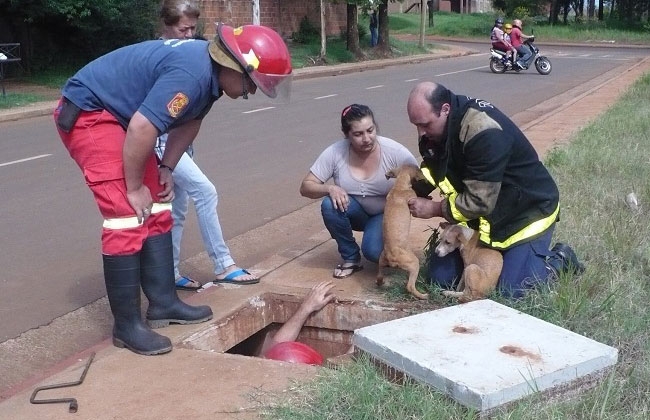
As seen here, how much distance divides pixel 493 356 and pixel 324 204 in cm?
209

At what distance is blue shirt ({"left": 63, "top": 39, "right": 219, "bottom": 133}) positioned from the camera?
3752 millimetres

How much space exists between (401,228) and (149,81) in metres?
1.66

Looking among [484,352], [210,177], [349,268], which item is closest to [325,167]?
[349,268]

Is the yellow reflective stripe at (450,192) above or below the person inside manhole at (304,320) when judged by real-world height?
above

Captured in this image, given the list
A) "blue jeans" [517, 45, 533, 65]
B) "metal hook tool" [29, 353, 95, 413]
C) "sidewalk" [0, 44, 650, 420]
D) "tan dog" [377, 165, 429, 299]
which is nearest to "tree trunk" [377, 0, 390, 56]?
"blue jeans" [517, 45, 533, 65]

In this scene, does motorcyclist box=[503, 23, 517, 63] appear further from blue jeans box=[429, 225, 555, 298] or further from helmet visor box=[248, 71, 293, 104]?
helmet visor box=[248, 71, 293, 104]

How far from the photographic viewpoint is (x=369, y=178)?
528 centimetres

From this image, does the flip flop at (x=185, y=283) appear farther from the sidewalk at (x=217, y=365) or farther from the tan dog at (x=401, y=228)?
the tan dog at (x=401, y=228)

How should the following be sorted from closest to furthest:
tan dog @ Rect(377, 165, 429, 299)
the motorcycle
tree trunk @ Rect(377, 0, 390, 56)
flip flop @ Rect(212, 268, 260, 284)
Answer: tan dog @ Rect(377, 165, 429, 299) → flip flop @ Rect(212, 268, 260, 284) → the motorcycle → tree trunk @ Rect(377, 0, 390, 56)

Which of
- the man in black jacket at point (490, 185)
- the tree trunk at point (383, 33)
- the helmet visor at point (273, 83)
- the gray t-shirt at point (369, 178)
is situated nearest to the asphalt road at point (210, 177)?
the gray t-shirt at point (369, 178)

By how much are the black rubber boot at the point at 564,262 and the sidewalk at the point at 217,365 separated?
686 millimetres

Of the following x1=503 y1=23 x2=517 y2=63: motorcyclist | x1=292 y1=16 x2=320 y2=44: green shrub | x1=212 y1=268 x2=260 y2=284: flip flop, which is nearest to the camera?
x1=212 y1=268 x2=260 y2=284: flip flop

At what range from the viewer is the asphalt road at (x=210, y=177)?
223 inches

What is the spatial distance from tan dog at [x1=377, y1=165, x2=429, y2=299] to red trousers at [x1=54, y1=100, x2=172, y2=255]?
57.3 inches
